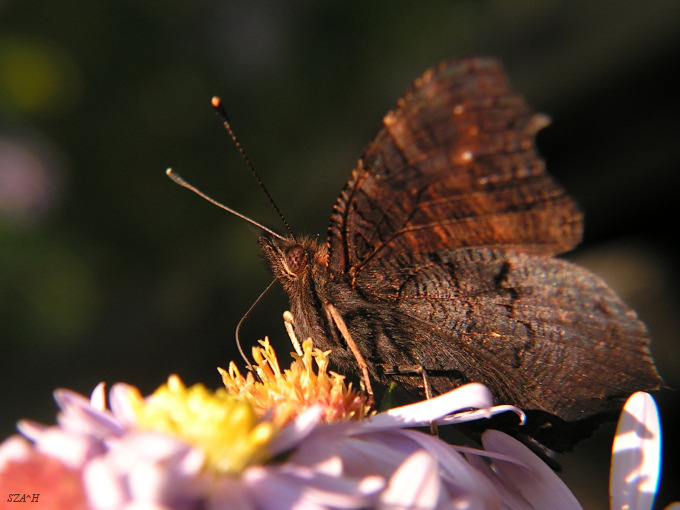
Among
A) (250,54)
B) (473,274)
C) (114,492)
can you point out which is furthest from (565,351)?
(250,54)

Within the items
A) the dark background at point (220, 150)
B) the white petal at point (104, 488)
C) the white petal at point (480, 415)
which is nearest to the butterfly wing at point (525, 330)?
the white petal at point (480, 415)

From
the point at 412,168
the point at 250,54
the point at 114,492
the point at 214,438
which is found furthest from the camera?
the point at 250,54

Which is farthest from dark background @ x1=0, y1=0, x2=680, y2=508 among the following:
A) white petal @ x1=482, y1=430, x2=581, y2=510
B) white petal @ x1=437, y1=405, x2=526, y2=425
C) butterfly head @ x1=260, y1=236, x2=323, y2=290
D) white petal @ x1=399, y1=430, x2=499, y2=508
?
white petal @ x1=399, y1=430, x2=499, y2=508

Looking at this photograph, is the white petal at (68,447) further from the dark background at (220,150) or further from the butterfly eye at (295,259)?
the dark background at (220,150)

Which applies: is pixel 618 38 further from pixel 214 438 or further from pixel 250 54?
pixel 214 438

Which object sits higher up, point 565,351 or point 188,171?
point 188,171

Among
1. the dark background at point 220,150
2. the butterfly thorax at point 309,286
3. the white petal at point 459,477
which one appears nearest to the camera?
the white petal at point 459,477

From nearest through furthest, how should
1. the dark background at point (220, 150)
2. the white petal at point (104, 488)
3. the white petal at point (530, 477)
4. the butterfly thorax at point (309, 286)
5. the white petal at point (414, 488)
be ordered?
the white petal at point (104, 488) < the white petal at point (414, 488) < the white petal at point (530, 477) < the butterfly thorax at point (309, 286) < the dark background at point (220, 150)
